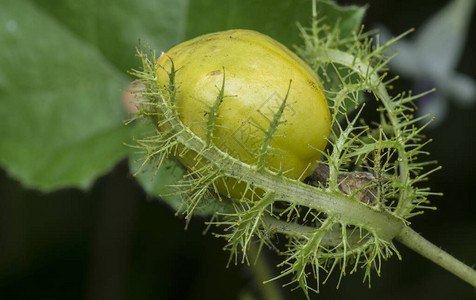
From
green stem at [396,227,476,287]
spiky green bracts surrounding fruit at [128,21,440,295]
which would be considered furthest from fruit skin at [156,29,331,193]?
green stem at [396,227,476,287]

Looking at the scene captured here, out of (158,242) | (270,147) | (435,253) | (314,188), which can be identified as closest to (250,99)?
(270,147)

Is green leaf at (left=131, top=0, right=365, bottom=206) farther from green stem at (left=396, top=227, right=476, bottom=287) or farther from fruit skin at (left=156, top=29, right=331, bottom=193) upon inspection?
green stem at (left=396, top=227, right=476, bottom=287)

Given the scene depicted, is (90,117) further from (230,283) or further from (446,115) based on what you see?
(446,115)

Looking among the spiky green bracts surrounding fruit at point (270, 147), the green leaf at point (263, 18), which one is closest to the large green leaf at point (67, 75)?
the green leaf at point (263, 18)

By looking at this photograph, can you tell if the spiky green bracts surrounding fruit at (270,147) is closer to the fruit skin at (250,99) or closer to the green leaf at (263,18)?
the fruit skin at (250,99)

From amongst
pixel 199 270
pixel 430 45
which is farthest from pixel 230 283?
pixel 430 45

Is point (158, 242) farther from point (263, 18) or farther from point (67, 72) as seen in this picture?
point (263, 18)
